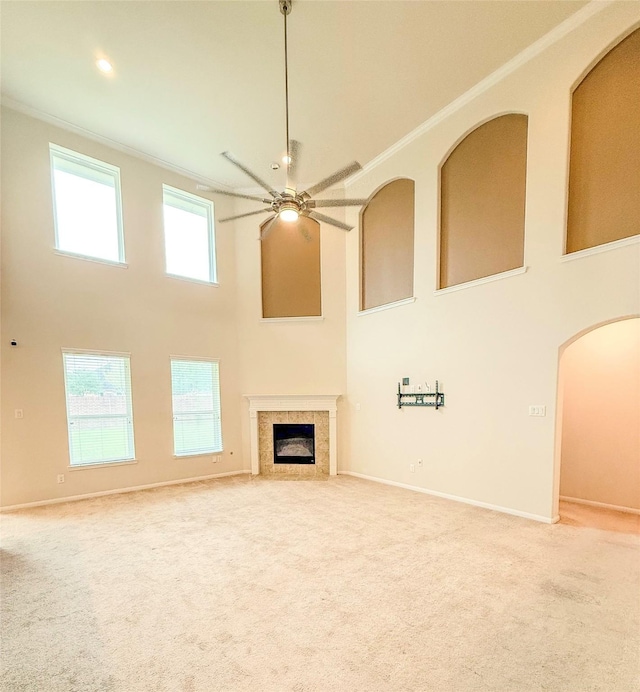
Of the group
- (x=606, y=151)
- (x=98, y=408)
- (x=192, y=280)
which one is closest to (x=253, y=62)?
(x=192, y=280)

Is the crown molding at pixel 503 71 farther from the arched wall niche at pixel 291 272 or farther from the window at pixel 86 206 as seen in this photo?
the window at pixel 86 206

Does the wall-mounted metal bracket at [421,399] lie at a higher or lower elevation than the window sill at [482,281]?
lower

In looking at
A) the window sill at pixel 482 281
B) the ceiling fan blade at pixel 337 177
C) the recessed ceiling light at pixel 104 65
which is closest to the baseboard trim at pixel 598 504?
the window sill at pixel 482 281

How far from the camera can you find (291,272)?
652 cm

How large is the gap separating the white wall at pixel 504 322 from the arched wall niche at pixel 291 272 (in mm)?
1491

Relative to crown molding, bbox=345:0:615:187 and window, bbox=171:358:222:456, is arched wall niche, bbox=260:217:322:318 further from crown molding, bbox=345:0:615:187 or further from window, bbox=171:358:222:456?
crown molding, bbox=345:0:615:187

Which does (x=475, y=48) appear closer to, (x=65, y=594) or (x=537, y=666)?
(x=537, y=666)

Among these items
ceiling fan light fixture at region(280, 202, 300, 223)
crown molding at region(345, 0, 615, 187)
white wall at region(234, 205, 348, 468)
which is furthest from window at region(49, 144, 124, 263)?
crown molding at region(345, 0, 615, 187)

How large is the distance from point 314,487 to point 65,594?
11.1ft

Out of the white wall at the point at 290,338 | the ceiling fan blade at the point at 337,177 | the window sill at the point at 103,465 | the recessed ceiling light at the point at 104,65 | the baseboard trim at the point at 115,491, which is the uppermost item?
the recessed ceiling light at the point at 104,65

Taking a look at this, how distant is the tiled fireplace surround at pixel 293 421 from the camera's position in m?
6.21

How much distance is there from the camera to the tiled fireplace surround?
20.4 ft

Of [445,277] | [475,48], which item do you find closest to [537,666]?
[445,277]

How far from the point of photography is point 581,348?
15.2ft
